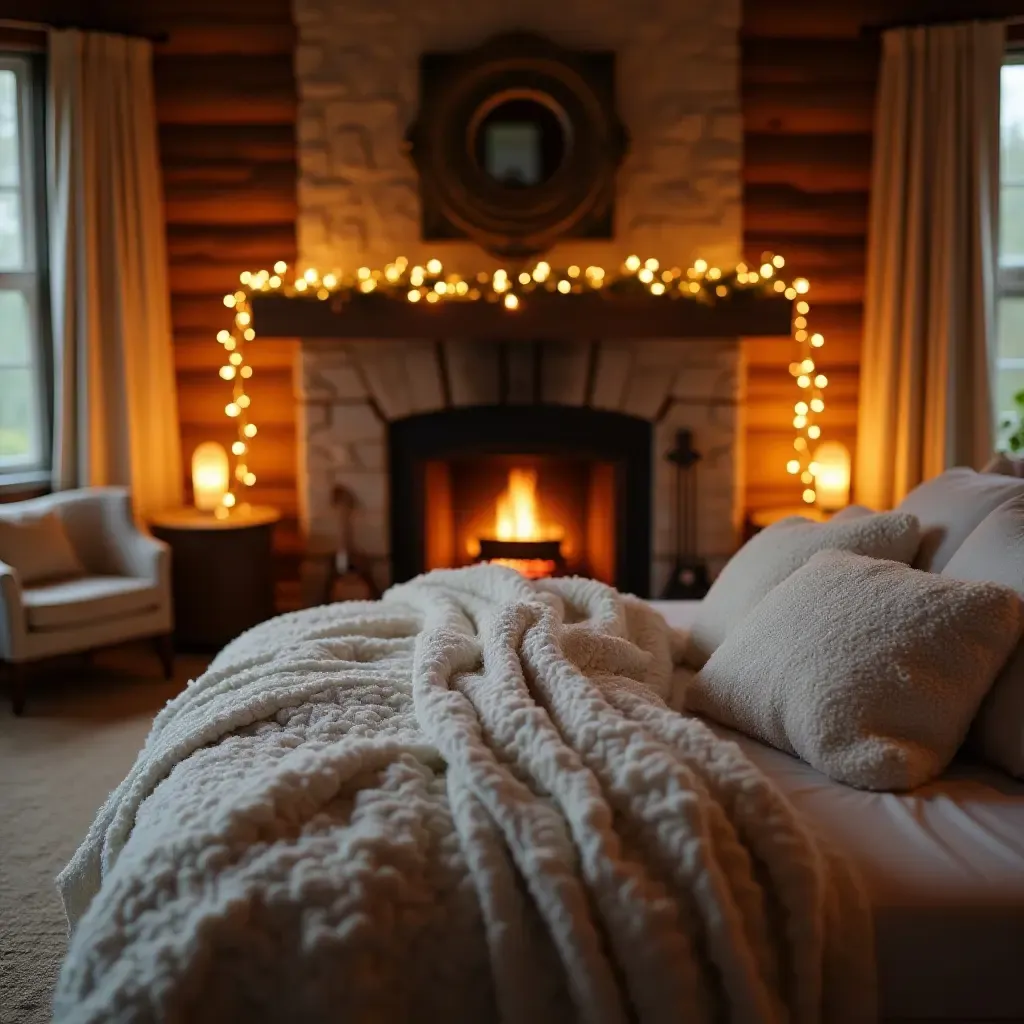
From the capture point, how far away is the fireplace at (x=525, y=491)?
15.6ft

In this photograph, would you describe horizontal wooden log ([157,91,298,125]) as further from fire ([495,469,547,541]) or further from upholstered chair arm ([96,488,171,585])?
fire ([495,469,547,541])

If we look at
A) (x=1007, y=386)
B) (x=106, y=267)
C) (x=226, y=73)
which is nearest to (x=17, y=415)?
(x=106, y=267)

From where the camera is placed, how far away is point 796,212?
477 cm

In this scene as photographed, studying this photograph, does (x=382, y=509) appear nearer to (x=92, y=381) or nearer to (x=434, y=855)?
(x=92, y=381)

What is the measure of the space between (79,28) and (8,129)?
19.7 inches

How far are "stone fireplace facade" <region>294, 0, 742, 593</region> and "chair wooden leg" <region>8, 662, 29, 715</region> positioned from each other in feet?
4.22

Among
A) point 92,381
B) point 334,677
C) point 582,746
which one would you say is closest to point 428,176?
point 92,381

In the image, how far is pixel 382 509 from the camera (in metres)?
4.76

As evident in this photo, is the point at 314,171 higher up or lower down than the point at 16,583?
higher up

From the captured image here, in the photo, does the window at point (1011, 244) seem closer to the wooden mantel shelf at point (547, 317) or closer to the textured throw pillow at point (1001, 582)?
the wooden mantel shelf at point (547, 317)

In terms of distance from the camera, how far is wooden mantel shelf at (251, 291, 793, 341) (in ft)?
14.3

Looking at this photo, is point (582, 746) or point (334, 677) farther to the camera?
point (334, 677)

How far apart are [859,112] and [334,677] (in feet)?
12.3

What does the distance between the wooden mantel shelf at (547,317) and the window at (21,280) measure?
1075 mm
